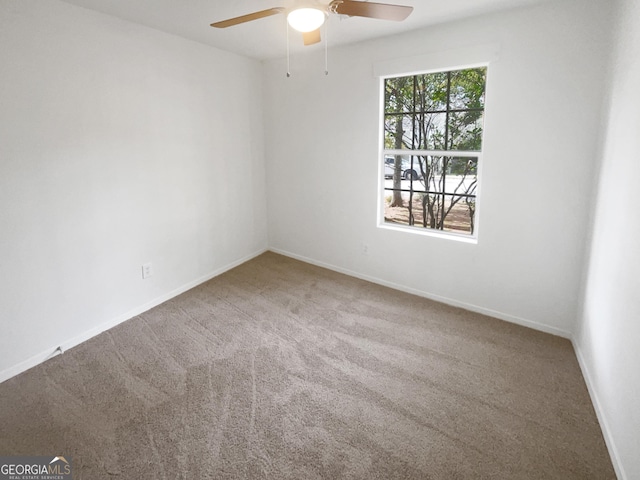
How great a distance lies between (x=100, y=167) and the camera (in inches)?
104

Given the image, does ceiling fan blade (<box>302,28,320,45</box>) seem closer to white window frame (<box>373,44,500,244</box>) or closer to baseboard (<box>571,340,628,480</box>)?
white window frame (<box>373,44,500,244</box>)

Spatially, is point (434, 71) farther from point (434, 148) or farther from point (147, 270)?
point (147, 270)

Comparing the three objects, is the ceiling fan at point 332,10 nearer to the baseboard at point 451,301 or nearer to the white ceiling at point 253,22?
the white ceiling at point 253,22

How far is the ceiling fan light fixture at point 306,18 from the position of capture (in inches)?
69.1

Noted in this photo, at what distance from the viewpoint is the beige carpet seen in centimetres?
164

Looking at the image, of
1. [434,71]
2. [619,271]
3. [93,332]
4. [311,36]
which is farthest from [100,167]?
[619,271]

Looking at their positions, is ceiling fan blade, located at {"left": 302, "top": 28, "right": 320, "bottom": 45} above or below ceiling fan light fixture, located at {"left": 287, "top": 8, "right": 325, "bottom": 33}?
above

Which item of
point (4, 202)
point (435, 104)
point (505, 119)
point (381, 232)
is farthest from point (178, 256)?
point (505, 119)


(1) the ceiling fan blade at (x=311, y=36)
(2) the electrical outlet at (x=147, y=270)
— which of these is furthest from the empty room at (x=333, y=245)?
(1) the ceiling fan blade at (x=311, y=36)

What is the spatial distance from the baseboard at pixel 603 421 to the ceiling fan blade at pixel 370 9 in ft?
7.52

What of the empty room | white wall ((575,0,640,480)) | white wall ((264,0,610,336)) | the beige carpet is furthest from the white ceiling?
the beige carpet

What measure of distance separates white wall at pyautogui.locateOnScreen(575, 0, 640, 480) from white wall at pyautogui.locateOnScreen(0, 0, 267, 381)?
3.17m

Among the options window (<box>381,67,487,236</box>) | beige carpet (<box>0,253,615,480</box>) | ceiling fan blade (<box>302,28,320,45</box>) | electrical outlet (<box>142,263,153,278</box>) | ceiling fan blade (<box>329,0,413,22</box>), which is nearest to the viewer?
beige carpet (<box>0,253,615,480</box>)

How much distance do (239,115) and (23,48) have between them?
1955 millimetres
